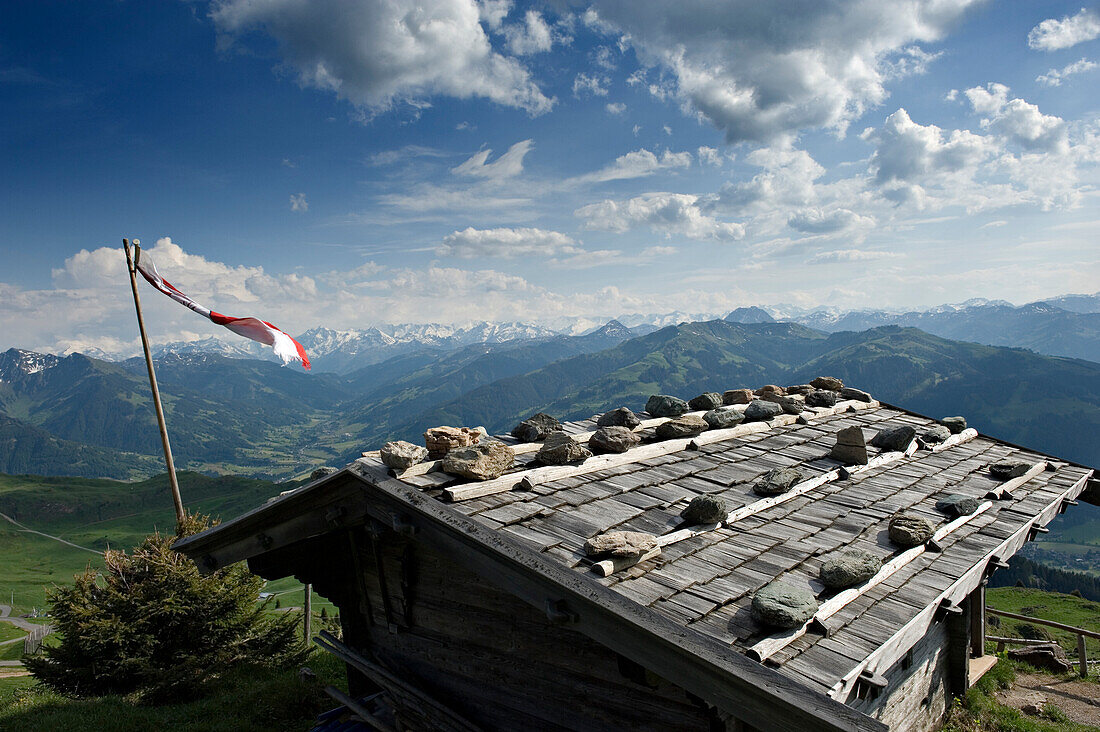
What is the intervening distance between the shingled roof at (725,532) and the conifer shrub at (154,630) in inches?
432

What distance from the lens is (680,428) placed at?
966 cm

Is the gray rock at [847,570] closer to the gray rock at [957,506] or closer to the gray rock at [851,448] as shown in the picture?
the gray rock at [957,506]

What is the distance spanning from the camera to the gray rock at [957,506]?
7852mm

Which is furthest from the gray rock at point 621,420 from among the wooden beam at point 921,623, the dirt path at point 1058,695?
the dirt path at point 1058,695

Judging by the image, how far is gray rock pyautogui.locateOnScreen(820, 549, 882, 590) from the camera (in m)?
5.34

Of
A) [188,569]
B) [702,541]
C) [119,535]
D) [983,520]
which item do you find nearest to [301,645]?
[188,569]

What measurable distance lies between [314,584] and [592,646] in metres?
5.63

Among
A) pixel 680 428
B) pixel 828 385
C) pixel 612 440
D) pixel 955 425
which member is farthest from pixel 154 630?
pixel 955 425

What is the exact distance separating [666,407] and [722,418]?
1.13 meters

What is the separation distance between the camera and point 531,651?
6551mm

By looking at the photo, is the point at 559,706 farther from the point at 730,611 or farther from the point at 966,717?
the point at 966,717

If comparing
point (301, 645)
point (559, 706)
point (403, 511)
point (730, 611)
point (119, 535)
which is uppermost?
point (403, 511)

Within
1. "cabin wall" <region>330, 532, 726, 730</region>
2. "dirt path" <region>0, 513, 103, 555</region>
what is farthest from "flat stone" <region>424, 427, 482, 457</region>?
"dirt path" <region>0, 513, 103, 555</region>

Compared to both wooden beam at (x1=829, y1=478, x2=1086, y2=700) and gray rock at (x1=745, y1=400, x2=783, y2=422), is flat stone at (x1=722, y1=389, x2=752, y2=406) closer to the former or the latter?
gray rock at (x1=745, y1=400, x2=783, y2=422)
